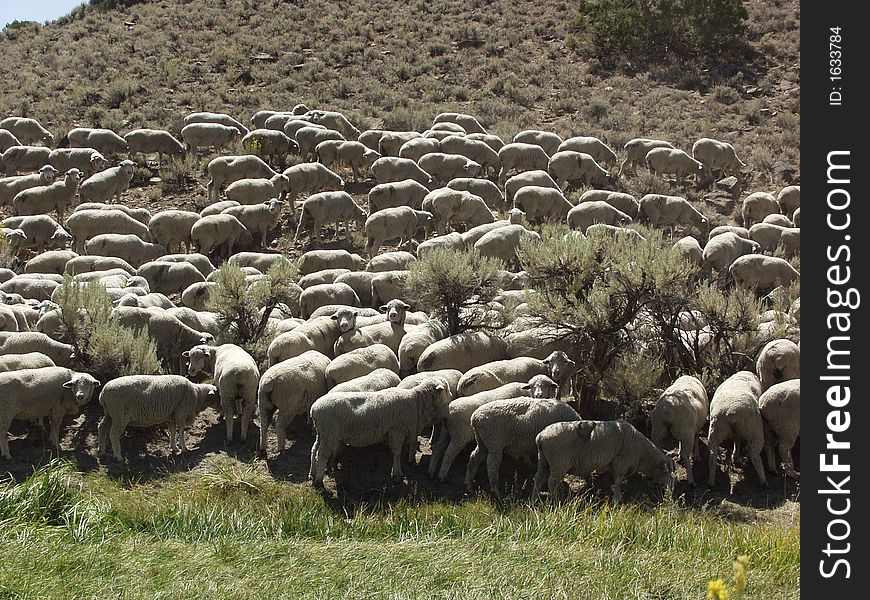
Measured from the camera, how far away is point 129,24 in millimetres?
45031

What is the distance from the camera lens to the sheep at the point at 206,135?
1001 inches

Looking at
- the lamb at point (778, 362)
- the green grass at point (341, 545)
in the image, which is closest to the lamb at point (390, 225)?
the lamb at point (778, 362)

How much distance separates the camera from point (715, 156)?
82.5 ft

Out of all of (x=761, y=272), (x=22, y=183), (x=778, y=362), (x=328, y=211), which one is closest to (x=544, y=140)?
(x=328, y=211)

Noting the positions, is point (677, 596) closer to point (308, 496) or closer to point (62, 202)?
point (308, 496)

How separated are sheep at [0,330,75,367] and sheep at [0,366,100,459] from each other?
1.30 metres

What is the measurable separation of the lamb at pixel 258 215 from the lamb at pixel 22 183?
5054mm

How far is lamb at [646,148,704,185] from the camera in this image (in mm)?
24328

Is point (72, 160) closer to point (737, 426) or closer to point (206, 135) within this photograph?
point (206, 135)

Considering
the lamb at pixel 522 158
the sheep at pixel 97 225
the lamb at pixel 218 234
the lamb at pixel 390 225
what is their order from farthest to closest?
the lamb at pixel 522 158, the lamb at pixel 390 225, the sheep at pixel 97 225, the lamb at pixel 218 234

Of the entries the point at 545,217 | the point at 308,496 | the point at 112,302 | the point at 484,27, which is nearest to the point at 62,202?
the point at 112,302

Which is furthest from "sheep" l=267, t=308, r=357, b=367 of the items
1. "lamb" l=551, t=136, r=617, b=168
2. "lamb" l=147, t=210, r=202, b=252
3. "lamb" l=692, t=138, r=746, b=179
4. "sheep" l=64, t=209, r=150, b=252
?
"lamb" l=692, t=138, r=746, b=179

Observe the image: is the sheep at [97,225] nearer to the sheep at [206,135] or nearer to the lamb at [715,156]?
the sheep at [206,135]

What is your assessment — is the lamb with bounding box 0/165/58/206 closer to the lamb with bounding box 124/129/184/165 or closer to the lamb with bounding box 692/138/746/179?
the lamb with bounding box 124/129/184/165
